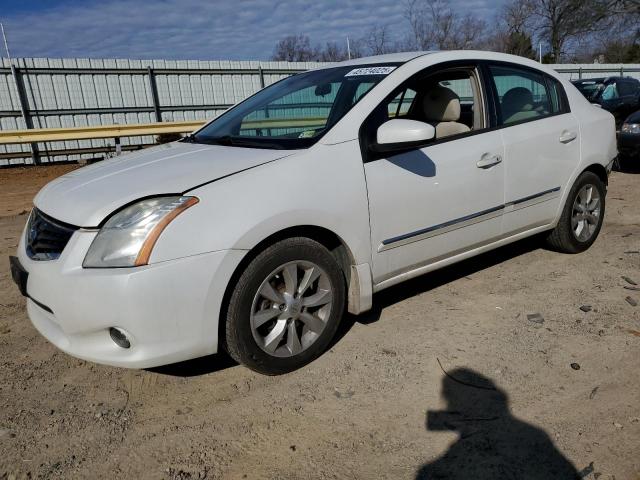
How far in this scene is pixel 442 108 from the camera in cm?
391

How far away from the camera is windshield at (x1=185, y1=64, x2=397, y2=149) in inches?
124

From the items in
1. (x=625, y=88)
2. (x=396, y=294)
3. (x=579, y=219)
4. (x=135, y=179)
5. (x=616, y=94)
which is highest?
(x=135, y=179)

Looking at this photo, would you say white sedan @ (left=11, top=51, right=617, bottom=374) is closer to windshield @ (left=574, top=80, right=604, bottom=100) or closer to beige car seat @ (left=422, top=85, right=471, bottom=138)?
beige car seat @ (left=422, top=85, right=471, bottom=138)

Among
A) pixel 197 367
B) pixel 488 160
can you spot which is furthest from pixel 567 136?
pixel 197 367

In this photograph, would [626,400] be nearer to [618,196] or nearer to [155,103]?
[618,196]

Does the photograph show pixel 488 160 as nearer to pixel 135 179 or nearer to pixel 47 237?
pixel 135 179

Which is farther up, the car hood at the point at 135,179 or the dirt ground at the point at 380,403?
the car hood at the point at 135,179

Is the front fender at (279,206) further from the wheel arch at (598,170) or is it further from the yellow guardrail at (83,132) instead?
the yellow guardrail at (83,132)

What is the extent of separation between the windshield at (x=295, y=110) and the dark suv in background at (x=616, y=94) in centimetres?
1020

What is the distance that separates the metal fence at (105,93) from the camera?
1257 centimetres

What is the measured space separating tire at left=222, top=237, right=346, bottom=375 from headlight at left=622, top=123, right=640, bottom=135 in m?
7.40

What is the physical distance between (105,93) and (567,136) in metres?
12.4

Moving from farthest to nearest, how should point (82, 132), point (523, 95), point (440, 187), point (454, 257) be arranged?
point (82, 132) → point (523, 95) → point (454, 257) → point (440, 187)

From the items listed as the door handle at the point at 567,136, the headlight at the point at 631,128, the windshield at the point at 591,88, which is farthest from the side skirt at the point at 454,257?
the windshield at the point at 591,88
